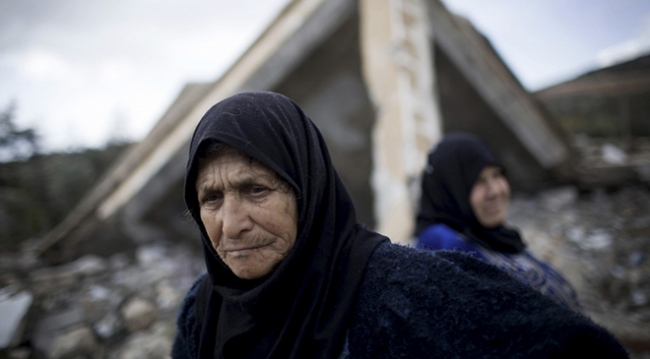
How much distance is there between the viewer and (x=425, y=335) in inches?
37.4

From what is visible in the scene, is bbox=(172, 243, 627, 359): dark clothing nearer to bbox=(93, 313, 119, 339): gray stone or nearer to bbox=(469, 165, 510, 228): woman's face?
bbox=(469, 165, 510, 228): woman's face

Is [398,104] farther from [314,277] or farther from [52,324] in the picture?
[52,324]

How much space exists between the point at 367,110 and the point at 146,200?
2.98 meters

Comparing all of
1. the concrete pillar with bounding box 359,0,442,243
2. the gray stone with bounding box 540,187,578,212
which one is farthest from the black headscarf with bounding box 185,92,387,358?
the gray stone with bounding box 540,187,578,212

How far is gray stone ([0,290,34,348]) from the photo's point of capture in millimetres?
2674

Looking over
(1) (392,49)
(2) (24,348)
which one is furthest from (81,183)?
(1) (392,49)

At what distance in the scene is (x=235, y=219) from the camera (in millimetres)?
1096

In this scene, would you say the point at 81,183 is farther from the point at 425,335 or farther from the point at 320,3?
the point at 425,335

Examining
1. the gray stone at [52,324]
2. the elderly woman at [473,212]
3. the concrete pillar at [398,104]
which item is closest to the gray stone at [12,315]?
the gray stone at [52,324]

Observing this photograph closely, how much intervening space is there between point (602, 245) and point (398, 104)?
2.79 meters

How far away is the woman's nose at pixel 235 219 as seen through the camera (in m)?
1.09

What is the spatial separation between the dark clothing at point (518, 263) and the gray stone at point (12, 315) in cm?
298

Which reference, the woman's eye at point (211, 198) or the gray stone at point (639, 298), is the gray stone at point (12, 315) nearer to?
the woman's eye at point (211, 198)

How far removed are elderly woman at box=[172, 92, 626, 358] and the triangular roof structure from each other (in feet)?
6.39
